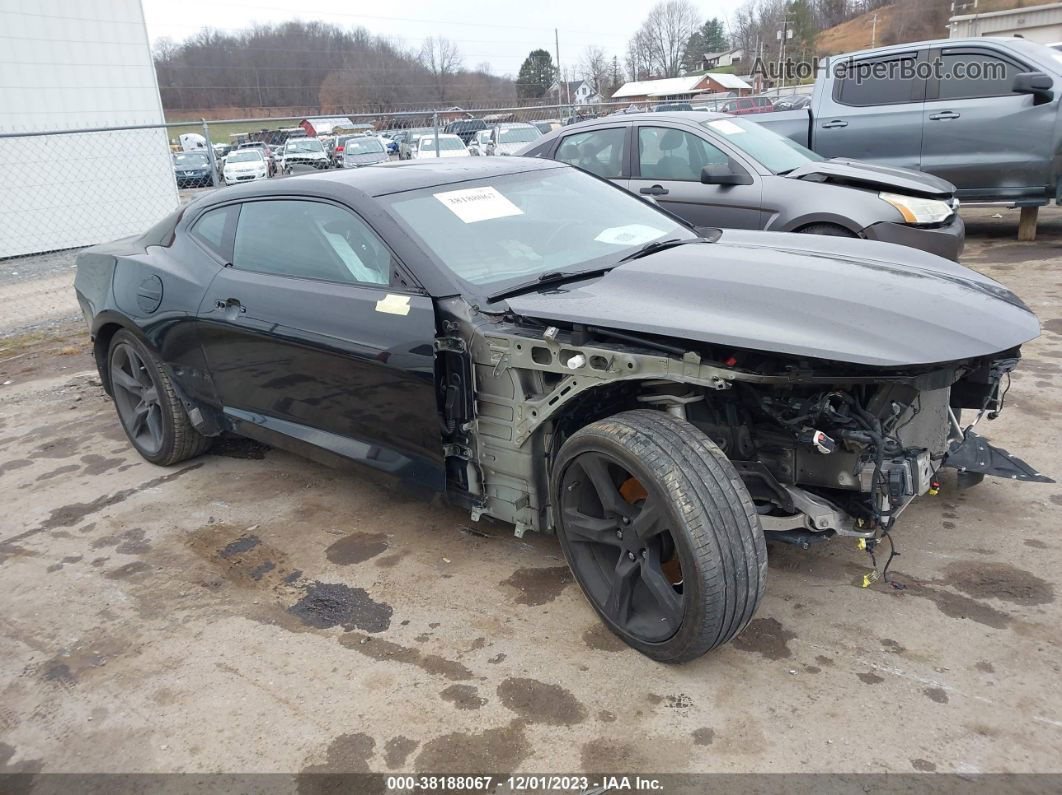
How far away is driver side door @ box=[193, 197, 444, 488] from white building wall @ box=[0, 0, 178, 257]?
10.3 metres

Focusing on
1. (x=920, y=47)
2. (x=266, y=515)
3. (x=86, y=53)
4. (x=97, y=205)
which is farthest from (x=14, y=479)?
(x=86, y=53)

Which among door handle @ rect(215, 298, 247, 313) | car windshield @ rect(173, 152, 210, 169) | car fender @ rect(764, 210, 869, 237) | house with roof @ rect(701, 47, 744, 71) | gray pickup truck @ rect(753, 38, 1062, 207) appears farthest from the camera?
house with roof @ rect(701, 47, 744, 71)

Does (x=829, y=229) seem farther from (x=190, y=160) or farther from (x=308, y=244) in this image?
(x=190, y=160)

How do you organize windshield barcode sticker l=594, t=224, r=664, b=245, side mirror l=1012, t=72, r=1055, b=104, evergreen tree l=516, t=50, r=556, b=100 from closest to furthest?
windshield barcode sticker l=594, t=224, r=664, b=245, side mirror l=1012, t=72, r=1055, b=104, evergreen tree l=516, t=50, r=556, b=100

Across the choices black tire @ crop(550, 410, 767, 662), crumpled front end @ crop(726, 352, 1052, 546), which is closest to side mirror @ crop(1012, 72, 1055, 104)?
crumpled front end @ crop(726, 352, 1052, 546)

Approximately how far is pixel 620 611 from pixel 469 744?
2.14ft

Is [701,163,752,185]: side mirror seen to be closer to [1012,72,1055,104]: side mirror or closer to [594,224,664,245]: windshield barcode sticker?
[594,224,664,245]: windshield barcode sticker

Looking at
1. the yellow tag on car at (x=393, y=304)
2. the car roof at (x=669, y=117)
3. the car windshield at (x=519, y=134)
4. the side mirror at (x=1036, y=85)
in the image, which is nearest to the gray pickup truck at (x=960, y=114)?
the side mirror at (x=1036, y=85)

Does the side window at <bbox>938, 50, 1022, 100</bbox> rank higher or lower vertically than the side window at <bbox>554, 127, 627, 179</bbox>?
higher

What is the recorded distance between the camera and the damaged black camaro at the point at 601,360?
238cm

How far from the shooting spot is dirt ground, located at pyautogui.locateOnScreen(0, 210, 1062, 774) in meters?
2.30

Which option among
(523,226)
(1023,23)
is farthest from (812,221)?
(1023,23)

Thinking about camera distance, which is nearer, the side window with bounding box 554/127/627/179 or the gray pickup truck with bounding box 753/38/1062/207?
the side window with bounding box 554/127/627/179

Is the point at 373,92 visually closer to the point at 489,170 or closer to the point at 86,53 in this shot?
the point at 86,53
